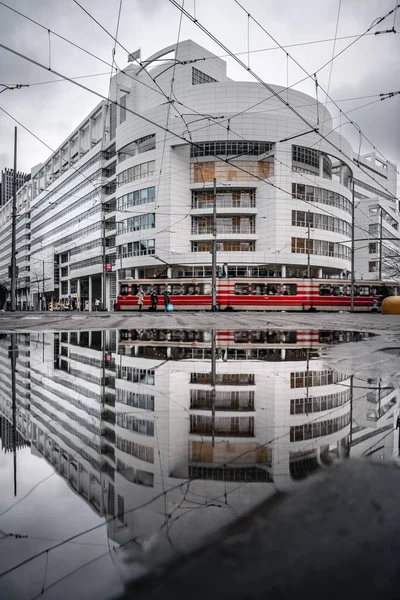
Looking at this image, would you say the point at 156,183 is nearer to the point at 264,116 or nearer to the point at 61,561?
the point at 264,116

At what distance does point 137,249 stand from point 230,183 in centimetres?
1359

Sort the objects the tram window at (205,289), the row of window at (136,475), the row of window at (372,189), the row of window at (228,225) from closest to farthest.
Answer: the row of window at (136,475), the tram window at (205,289), the row of window at (228,225), the row of window at (372,189)

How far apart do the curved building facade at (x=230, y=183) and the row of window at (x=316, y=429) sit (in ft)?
153

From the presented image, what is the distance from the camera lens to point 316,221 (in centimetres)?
5178

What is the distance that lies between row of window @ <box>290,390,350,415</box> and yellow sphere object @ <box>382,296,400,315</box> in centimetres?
2578

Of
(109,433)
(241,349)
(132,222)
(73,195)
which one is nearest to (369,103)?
(241,349)

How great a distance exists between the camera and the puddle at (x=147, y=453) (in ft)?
3.87

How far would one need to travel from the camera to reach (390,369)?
4.66 meters

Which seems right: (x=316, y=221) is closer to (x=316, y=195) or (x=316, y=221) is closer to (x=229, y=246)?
(x=316, y=195)

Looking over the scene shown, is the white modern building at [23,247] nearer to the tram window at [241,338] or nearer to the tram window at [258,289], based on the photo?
the tram window at [258,289]

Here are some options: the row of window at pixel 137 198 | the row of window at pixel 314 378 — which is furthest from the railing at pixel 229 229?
the row of window at pixel 314 378

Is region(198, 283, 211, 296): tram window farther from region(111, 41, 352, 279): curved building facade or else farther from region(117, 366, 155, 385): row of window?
region(117, 366, 155, 385): row of window

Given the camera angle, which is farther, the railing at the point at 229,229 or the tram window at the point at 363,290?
the railing at the point at 229,229

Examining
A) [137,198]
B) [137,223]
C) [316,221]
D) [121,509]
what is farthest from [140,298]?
[121,509]
